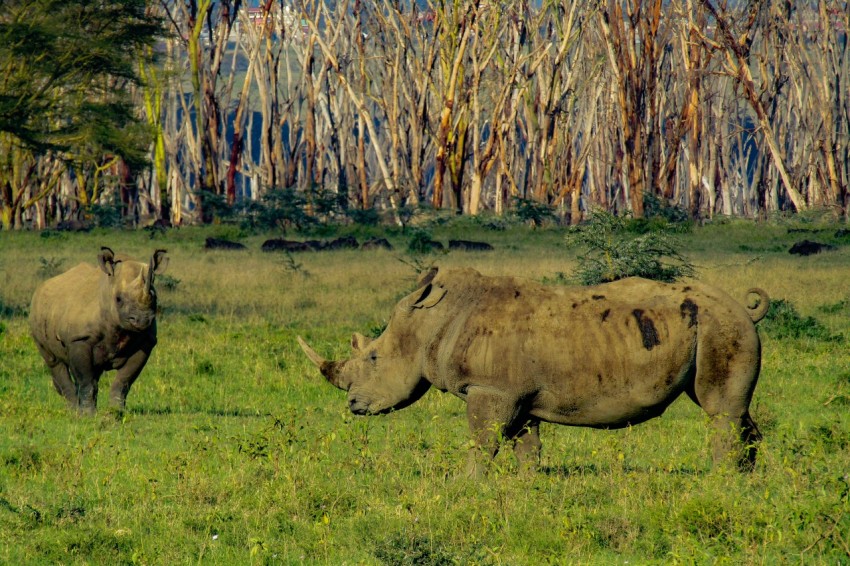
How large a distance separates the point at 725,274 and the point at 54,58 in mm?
16611

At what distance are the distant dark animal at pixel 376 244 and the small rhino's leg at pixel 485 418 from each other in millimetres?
21918

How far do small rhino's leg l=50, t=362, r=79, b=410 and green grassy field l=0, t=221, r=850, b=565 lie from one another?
0.21m

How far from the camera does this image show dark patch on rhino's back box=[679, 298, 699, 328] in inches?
311

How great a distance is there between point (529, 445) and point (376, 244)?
21.8m

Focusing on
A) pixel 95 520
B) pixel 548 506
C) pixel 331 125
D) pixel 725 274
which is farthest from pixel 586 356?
pixel 331 125

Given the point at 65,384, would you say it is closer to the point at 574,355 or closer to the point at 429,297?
the point at 429,297

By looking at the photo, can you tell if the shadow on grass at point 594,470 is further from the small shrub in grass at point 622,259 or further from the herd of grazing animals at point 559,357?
the small shrub in grass at point 622,259

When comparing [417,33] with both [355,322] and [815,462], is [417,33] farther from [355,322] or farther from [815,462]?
[815,462]

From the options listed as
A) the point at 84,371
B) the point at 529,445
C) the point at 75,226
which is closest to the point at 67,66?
the point at 75,226

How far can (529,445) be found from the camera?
862 cm

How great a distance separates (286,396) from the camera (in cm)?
1258

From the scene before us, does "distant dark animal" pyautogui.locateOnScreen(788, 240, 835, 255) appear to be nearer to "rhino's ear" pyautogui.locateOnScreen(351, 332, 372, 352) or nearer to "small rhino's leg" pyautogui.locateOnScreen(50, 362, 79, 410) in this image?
"small rhino's leg" pyautogui.locateOnScreen(50, 362, 79, 410)

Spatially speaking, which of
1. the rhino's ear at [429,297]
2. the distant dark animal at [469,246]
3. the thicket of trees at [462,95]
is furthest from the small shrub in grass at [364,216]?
the rhino's ear at [429,297]

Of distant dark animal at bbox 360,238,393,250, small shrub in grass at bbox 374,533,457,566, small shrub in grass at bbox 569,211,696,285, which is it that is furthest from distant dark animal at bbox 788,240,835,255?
small shrub in grass at bbox 374,533,457,566
